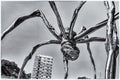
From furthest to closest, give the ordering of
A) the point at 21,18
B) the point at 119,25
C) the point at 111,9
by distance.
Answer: the point at 21,18 → the point at 119,25 → the point at 111,9

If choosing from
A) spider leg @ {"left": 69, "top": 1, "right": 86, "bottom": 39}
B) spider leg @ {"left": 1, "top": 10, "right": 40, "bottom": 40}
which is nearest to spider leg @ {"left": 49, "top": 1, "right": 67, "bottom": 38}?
spider leg @ {"left": 69, "top": 1, "right": 86, "bottom": 39}

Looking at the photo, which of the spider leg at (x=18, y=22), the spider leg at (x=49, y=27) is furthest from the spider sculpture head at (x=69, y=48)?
the spider leg at (x=18, y=22)

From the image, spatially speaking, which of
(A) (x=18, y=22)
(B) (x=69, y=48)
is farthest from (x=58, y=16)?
(A) (x=18, y=22)

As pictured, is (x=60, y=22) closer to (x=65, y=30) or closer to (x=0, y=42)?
(x=65, y=30)

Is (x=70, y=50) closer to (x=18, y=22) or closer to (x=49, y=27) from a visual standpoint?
(x=49, y=27)

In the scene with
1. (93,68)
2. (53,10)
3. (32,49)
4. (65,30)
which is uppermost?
(53,10)

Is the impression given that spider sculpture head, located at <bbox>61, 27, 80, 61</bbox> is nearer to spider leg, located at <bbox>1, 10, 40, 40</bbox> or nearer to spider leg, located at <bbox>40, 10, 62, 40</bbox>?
spider leg, located at <bbox>40, 10, 62, 40</bbox>

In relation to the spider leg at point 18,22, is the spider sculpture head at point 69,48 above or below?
below

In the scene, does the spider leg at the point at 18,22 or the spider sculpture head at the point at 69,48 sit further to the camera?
the spider leg at the point at 18,22

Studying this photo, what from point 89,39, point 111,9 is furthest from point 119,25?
point 89,39

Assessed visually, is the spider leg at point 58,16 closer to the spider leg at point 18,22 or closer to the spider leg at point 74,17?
the spider leg at point 74,17
